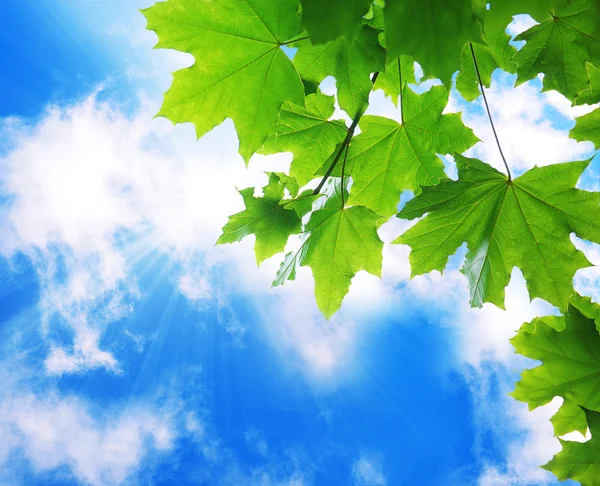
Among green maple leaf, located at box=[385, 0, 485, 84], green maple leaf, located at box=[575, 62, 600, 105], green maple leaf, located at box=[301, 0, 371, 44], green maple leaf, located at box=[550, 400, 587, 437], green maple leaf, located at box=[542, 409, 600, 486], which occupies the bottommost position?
green maple leaf, located at box=[542, 409, 600, 486]

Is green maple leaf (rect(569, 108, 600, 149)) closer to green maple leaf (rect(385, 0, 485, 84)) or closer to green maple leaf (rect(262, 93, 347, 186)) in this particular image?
green maple leaf (rect(262, 93, 347, 186))

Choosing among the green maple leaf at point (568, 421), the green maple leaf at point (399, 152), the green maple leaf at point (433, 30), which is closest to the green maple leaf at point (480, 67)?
the green maple leaf at point (399, 152)

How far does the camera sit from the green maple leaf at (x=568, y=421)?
208 centimetres

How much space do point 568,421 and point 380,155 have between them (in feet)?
4.56

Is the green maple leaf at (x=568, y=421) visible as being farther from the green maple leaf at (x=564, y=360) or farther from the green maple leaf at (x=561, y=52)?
the green maple leaf at (x=561, y=52)

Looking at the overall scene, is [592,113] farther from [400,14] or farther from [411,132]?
[400,14]

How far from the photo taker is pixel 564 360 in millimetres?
2100

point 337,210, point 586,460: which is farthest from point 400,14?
point 586,460

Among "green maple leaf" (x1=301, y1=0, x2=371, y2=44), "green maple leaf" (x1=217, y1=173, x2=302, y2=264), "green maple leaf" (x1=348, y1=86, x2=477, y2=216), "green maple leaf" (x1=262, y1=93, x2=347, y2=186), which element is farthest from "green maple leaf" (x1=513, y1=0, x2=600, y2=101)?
"green maple leaf" (x1=301, y1=0, x2=371, y2=44)

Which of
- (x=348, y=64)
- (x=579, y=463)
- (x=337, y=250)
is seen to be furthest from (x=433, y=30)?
(x=579, y=463)

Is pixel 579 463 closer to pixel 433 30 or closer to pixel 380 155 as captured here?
pixel 380 155

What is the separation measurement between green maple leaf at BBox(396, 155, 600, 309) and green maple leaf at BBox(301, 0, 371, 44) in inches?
32.9

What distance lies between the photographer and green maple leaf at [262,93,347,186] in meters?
2.21

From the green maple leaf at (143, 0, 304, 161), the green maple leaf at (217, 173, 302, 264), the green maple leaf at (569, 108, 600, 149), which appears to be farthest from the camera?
the green maple leaf at (217, 173, 302, 264)
